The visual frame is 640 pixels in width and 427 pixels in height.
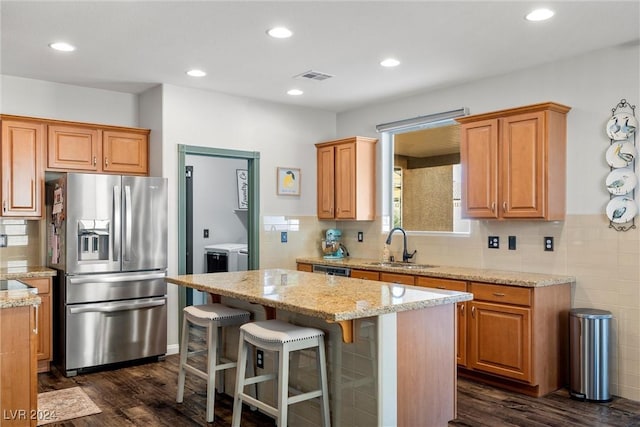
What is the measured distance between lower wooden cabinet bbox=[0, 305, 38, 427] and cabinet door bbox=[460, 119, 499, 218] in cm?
336

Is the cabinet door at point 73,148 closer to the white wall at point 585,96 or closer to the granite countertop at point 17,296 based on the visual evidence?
the granite countertop at point 17,296

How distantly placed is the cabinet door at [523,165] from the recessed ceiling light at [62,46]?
3.37 metres

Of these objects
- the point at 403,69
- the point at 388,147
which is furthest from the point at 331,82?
the point at 388,147

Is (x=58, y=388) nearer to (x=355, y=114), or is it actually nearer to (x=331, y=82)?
(x=331, y=82)

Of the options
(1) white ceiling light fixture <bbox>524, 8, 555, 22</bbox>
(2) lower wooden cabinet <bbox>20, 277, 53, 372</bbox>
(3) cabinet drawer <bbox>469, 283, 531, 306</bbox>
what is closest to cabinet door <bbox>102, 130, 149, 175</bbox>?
(2) lower wooden cabinet <bbox>20, 277, 53, 372</bbox>

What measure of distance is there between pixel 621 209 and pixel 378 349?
242 centimetres

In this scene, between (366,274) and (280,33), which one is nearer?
(280,33)

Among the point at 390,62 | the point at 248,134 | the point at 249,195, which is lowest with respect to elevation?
the point at 249,195

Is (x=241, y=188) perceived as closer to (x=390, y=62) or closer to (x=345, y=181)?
(x=345, y=181)

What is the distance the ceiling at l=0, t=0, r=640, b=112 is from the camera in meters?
3.20

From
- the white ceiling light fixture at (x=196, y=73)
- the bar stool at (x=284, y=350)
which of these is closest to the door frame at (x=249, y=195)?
the white ceiling light fixture at (x=196, y=73)

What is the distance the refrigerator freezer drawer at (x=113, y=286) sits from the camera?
4.31 meters

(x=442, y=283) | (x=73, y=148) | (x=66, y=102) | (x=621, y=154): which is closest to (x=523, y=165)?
(x=621, y=154)

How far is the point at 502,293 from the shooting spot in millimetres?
3928
